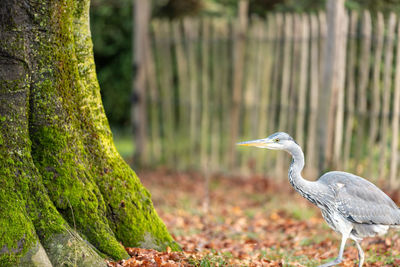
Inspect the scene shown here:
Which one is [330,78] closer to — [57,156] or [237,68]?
[237,68]

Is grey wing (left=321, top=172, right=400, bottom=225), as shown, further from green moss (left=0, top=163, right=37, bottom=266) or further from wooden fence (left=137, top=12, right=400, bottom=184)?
wooden fence (left=137, top=12, right=400, bottom=184)

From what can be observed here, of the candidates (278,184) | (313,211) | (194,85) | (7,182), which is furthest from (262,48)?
(7,182)

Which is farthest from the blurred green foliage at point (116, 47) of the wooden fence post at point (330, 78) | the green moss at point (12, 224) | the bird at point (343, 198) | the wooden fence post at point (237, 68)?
the green moss at point (12, 224)

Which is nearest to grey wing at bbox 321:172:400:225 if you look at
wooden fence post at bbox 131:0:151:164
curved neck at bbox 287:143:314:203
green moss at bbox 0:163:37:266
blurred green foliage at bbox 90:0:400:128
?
curved neck at bbox 287:143:314:203

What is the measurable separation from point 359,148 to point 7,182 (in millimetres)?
6169

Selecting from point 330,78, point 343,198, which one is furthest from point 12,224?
point 330,78

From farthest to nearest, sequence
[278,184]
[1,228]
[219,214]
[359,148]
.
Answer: [278,184]
[359,148]
[219,214]
[1,228]

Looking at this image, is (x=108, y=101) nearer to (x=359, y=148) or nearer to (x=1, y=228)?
(x=359, y=148)

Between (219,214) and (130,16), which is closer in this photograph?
(219,214)

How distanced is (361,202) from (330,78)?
3.99m

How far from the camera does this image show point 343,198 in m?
4.57

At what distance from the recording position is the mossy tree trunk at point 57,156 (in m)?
3.87

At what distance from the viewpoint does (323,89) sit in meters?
8.37

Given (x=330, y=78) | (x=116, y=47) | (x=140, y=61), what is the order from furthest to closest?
(x=116, y=47), (x=140, y=61), (x=330, y=78)
